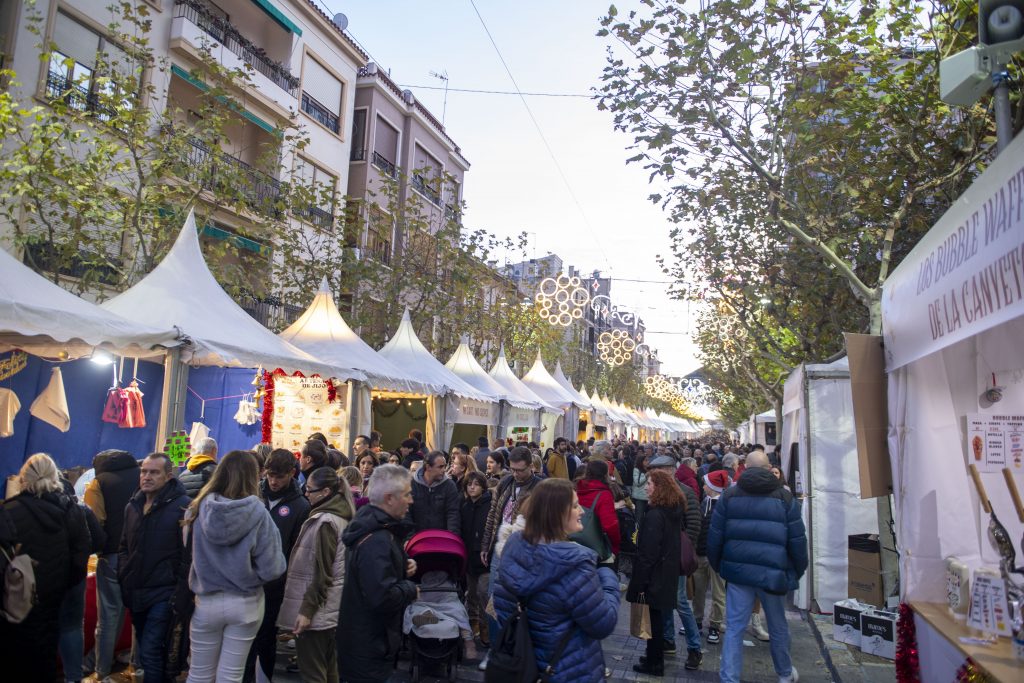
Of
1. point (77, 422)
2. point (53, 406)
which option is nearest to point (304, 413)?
point (77, 422)

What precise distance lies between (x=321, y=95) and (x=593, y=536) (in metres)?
22.1

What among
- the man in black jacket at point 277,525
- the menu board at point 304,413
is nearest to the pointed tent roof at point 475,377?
the menu board at point 304,413

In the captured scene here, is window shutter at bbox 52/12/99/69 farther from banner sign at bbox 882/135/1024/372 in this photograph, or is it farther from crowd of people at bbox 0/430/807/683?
banner sign at bbox 882/135/1024/372

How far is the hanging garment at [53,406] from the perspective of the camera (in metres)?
8.04

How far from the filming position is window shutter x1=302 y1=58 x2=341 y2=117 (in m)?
23.3

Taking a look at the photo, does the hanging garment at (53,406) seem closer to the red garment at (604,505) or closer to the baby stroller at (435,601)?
the baby stroller at (435,601)

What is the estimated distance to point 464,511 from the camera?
654 centimetres

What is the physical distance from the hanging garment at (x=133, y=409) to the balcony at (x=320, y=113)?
16183mm

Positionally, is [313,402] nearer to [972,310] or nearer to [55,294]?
[55,294]

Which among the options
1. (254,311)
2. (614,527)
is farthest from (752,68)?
(254,311)

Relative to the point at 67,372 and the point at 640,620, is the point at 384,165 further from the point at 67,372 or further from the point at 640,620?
the point at 640,620

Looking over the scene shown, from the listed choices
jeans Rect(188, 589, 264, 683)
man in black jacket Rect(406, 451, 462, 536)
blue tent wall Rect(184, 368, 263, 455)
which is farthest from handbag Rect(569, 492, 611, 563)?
blue tent wall Rect(184, 368, 263, 455)

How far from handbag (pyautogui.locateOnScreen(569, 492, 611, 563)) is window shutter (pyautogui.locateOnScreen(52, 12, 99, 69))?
15.0m

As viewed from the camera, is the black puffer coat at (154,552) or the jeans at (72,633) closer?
the black puffer coat at (154,552)
